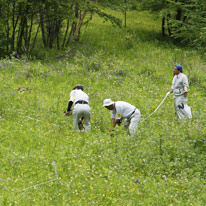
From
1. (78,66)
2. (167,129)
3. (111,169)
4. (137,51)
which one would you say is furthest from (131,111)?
(137,51)

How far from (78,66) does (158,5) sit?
10.2 metres

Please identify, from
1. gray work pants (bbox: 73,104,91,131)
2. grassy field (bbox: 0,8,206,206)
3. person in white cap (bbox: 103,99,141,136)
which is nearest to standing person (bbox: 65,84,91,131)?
gray work pants (bbox: 73,104,91,131)

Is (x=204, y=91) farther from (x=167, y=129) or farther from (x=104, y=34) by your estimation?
(x=104, y=34)

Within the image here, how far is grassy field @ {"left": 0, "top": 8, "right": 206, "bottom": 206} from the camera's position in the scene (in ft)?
21.6

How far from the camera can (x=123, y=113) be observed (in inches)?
350

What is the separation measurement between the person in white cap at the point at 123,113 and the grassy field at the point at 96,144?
0.27 meters

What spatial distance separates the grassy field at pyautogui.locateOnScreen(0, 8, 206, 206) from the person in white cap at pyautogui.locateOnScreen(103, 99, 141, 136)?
0.27 meters

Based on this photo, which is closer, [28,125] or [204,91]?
[204,91]

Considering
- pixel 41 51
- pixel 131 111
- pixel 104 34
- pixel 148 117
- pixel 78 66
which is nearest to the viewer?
pixel 131 111

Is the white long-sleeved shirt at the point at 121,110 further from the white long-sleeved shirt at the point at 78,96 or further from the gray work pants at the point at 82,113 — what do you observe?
the white long-sleeved shirt at the point at 78,96

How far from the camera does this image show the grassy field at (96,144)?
6.59m

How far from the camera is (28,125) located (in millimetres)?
9891

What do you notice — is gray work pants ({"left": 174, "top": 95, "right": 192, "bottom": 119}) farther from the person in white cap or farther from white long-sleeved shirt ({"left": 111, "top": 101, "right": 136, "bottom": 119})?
white long-sleeved shirt ({"left": 111, "top": 101, "right": 136, "bottom": 119})

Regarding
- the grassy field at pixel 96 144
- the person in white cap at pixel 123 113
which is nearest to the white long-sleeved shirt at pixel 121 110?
the person in white cap at pixel 123 113
